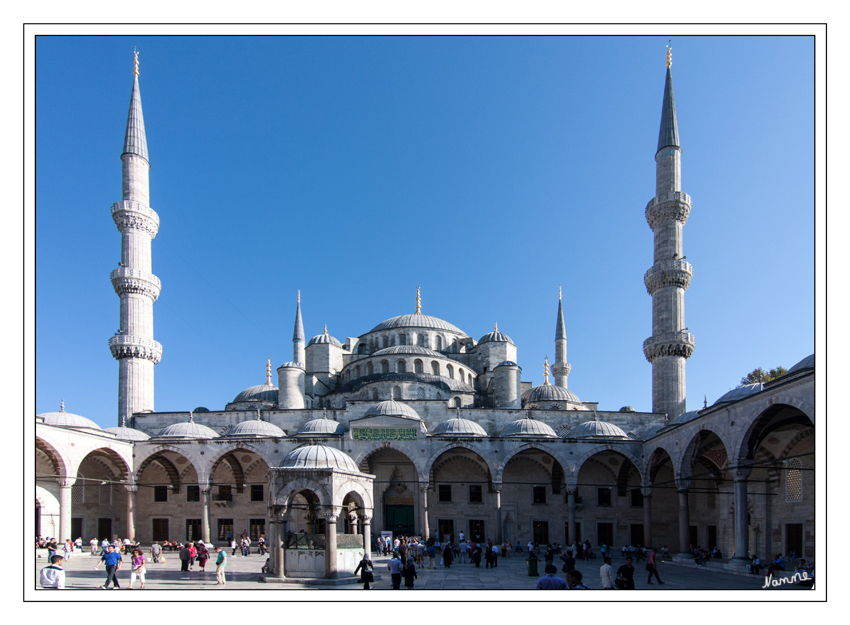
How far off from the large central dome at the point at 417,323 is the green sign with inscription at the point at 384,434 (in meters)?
11.0

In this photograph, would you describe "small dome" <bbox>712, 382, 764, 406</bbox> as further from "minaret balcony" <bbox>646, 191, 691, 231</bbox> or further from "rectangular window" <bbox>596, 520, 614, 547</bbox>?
"minaret balcony" <bbox>646, 191, 691, 231</bbox>

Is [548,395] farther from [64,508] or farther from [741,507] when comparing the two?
[64,508]

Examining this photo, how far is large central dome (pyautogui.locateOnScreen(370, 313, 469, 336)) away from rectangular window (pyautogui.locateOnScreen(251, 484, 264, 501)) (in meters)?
11.6

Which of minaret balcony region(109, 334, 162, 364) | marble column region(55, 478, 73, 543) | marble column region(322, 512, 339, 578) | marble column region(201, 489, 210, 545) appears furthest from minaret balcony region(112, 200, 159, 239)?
marble column region(322, 512, 339, 578)

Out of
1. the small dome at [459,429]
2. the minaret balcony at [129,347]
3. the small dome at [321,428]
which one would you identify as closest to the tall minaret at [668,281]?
the small dome at [459,429]

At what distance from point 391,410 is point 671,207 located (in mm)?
13366

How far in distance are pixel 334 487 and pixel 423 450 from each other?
34.0 feet

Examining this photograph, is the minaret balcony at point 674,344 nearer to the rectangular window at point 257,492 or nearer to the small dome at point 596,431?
the small dome at point 596,431

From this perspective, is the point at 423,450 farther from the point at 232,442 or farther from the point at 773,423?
the point at 773,423

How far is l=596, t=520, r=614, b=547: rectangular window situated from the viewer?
24203mm

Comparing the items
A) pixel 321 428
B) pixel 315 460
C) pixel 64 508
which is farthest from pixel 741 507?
pixel 64 508

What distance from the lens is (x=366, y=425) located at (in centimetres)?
2312

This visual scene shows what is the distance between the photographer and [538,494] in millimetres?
24703
